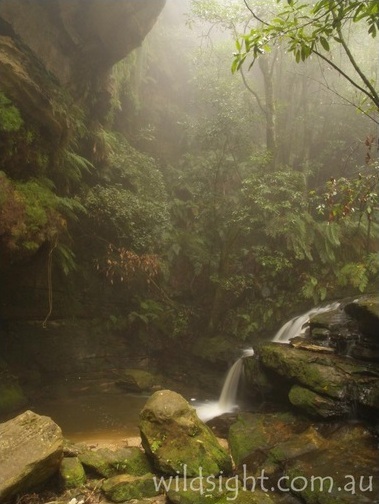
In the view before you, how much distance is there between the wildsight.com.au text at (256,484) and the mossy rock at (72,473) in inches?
35.8

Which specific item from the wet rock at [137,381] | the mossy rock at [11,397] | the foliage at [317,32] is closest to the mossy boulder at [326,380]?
the wet rock at [137,381]

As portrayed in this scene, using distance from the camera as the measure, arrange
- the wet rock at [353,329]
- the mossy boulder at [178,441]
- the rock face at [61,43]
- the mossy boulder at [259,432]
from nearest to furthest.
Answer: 1. the mossy boulder at [178,441]
2. the mossy boulder at [259,432]
3. the rock face at [61,43]
4. the wet rock at [353,329]

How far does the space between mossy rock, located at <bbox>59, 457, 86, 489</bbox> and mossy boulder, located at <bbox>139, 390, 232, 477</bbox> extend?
2.88 ft

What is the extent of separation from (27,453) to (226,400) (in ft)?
16.3

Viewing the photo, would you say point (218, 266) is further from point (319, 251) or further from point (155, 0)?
point (155, 0)

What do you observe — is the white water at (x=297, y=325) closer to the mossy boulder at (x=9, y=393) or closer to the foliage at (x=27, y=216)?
the foliage at (x=27, y=216)

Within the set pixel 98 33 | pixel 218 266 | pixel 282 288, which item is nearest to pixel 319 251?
pixel 282 288

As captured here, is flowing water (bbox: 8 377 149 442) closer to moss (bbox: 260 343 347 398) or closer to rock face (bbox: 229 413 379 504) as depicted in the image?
rock face (bbox: 229 413 379 504)

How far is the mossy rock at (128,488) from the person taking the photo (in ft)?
14.0

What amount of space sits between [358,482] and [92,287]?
701 cm

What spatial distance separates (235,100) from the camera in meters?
13.6

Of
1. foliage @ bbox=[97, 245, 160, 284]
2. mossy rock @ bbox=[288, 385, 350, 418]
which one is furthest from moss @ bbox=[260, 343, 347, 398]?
foliage @ bbox=[97, 245, 160, 284]

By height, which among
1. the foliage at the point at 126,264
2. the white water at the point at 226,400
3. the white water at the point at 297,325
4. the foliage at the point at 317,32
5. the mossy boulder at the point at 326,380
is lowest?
the white water at the point at 226,400

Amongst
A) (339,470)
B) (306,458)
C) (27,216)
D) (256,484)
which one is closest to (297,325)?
(306,458)
